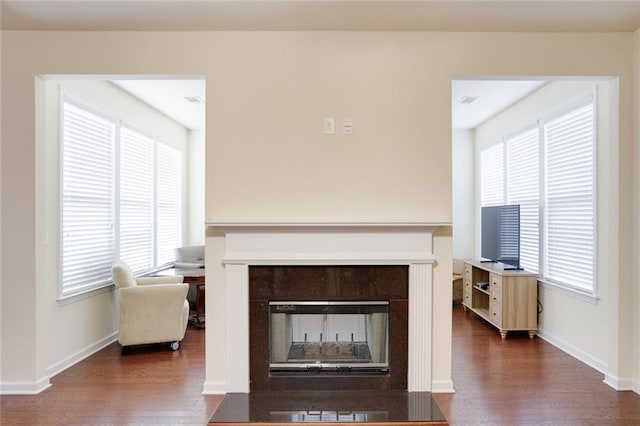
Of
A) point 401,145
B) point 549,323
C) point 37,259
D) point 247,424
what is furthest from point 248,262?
point 549,323

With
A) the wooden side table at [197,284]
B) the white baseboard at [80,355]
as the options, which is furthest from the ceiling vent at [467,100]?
the white baseboard at [80,355]

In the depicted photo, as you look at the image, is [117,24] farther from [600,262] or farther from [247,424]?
[600,262]

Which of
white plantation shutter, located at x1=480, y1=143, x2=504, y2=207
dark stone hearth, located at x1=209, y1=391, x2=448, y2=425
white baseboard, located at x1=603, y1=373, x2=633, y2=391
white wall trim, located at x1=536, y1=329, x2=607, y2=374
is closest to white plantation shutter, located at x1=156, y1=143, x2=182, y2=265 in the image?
dark stone hearth, located at x1=209, y1=391, x2=448, y2=425

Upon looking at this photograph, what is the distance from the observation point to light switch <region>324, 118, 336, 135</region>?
280cm

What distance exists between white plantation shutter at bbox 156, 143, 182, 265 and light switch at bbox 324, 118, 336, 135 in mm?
3283

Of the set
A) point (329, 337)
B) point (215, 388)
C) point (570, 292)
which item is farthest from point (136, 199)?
point (570, 292)

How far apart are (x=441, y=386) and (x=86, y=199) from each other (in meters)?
3.66

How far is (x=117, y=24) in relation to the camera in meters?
2.70

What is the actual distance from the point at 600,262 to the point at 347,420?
2.64 meters

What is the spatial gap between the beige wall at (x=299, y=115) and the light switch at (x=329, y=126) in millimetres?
39

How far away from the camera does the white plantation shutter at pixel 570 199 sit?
341 centimetres

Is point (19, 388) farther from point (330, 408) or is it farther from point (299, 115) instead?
point (299, 115)

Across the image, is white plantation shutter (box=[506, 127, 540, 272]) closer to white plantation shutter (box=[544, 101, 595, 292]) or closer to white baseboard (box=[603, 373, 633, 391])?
white plantation shutter (box=[544, 101, 595, 292])

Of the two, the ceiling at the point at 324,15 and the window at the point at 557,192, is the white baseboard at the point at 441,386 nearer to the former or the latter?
the window at the point at 557,192
